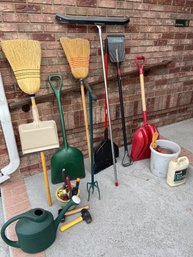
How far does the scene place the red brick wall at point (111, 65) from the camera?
4.90ft

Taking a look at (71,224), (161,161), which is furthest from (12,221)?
(161,161)

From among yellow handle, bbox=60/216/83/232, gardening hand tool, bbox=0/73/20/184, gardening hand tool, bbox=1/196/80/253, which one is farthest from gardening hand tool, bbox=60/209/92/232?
gardening hand tool, bbox=0/73/20/184

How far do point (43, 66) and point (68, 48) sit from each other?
0.26m

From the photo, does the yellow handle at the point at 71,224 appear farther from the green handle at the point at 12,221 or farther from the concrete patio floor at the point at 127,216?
the green handle at the point at 12,221

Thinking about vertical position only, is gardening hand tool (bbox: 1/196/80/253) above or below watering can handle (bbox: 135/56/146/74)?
below

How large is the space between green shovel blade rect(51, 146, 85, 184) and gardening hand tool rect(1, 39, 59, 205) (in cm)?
28

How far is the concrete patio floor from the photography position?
1.24m

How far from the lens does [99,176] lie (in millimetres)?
1875

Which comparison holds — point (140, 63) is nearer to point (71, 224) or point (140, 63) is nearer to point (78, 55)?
point (78, 55)

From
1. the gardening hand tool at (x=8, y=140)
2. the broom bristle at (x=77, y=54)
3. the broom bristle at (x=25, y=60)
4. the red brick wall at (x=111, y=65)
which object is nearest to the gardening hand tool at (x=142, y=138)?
the red brick wall at (x=111, y=65)

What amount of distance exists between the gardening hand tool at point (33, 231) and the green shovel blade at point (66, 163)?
54 cm

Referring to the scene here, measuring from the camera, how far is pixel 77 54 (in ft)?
5.30

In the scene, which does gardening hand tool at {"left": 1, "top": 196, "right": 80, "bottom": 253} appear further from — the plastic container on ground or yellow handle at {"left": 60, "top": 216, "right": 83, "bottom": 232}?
the plastic container on ground

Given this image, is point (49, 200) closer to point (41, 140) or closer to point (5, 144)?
point (41, 140)
